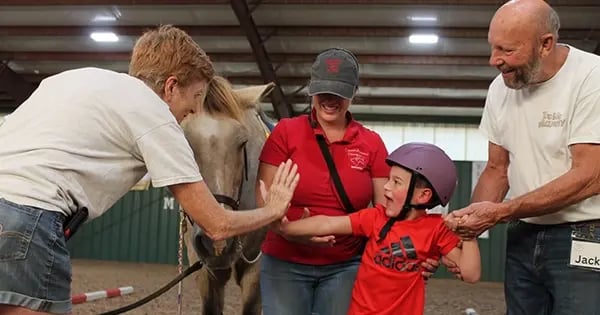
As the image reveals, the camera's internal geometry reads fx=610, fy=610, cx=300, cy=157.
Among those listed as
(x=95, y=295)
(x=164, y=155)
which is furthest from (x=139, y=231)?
(x=164, y=155)

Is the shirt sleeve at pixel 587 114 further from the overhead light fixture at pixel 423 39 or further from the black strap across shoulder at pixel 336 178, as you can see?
the overhead light fixture at pixel 423 39

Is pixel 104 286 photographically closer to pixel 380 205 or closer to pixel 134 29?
pixel 134 29

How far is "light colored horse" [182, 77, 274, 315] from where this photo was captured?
2.75m

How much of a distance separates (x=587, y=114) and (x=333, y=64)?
2.88 feet

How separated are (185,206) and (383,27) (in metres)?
8.95

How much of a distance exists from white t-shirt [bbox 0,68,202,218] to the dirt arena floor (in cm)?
445

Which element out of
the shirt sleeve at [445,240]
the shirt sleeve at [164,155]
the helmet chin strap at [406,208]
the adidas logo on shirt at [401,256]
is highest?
the shirt sleeve at [164,155]

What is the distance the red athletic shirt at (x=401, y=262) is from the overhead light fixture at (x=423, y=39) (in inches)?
339

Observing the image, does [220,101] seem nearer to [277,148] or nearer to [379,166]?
[277,148]

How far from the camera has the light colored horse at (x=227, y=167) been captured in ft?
9.02

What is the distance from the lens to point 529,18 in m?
1.97

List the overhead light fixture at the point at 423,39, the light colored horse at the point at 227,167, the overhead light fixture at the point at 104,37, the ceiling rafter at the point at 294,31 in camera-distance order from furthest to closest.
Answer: the overhead light fixture at the point at 104,37
the overhead light fixture at the point at 423,39
the ceiling rafter at the point at 294,31
the light colored horse at the point at 227,167

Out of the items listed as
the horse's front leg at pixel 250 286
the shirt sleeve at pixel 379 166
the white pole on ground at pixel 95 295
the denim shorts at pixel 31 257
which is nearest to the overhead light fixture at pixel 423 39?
the white pole on ground at pixel 95 295

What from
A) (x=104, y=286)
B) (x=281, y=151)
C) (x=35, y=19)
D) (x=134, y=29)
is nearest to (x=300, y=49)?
(x=134, y=29)
